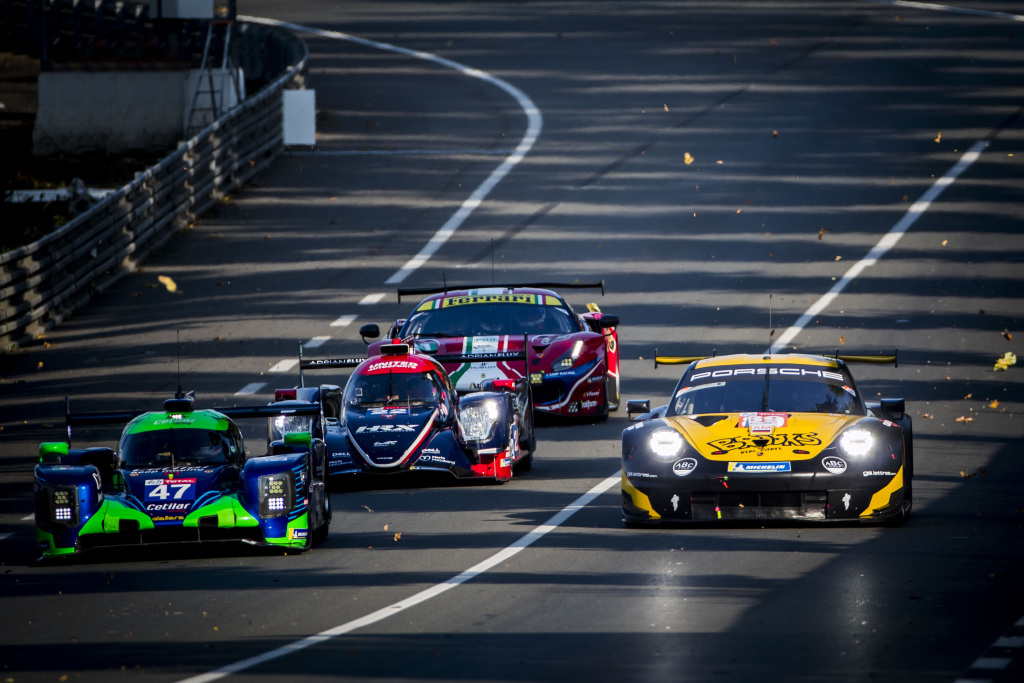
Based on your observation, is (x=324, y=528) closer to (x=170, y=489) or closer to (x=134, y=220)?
(x=170, y=489)

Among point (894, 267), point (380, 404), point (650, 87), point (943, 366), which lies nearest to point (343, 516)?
point (380, 404)

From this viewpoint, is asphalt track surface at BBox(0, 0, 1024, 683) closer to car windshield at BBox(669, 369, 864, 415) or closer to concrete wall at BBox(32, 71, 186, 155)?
car windshield at BBox(669, 369, 864, 415)

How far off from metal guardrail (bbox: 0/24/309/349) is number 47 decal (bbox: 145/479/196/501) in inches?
473

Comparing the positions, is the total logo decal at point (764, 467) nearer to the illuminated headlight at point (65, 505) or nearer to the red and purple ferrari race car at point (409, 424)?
the red and purple ferrari race car at point (409, 424)

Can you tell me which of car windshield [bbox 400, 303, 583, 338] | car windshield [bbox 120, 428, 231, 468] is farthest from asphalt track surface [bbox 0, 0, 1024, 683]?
car windshield [bbox 400, 303, 583, 338]

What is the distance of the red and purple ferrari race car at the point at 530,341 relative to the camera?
17828 mm

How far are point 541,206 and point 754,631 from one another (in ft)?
74.5

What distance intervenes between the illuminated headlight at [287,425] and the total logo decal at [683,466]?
15.1 feet

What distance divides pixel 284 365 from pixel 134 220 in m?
7.55

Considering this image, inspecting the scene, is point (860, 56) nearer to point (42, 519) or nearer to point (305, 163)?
point (305, 163)

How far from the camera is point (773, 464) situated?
11.6 metres

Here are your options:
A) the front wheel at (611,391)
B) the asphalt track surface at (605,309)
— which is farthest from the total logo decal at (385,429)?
the front wheel at (611,391)

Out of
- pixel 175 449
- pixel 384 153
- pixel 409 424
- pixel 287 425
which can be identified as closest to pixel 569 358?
pixel 287 425

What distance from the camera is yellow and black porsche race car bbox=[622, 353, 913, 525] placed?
38.0 ft
